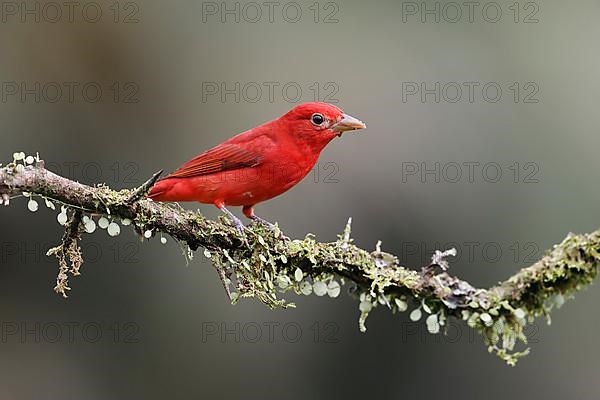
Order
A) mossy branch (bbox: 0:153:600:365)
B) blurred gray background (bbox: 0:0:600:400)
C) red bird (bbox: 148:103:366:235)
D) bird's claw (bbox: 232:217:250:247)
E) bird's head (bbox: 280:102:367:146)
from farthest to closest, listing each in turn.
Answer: blurred gray background (bbox: 0:0:600:400), bird's head (bbox: 280:102:367:146), red bird (bbox: 148:103:366:235), bird's claw (bbox: 232:217:250:247), mossy branch (bbox: 0:153:600:365)

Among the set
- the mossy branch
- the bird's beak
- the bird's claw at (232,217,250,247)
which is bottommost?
the mossy branch

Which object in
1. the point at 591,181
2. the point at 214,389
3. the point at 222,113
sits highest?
the point at 222,113

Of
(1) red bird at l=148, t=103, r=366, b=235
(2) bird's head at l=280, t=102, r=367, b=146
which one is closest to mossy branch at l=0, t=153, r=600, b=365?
(1) red bird at l=148, t=103, r=366, b=235

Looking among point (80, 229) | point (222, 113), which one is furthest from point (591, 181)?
point (80, 229)

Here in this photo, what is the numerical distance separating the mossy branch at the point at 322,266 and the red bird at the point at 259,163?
42 centimetres

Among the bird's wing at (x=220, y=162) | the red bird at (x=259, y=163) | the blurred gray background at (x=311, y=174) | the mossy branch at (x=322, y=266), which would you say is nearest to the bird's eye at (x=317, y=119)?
the red bird at (x=259, y=163)

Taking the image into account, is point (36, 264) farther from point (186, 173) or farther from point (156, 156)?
point (186, 173)

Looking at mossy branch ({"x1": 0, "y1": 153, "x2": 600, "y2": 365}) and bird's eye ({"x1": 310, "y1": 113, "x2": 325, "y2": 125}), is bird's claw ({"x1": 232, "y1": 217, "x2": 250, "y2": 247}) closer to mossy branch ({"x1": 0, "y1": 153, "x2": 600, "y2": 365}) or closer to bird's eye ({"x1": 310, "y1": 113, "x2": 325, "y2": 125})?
mossy branch ({"x1": 0, "y1": 153, "x2": 600, "y2": 365})

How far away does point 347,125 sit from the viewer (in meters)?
3.72

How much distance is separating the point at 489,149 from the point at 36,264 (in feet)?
10.3

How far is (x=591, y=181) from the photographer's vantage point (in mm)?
5121

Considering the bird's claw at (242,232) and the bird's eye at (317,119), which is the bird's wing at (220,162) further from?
the bird's claw at (242,232)

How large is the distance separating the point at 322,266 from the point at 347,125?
0.90 meters

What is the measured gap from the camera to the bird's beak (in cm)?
369
